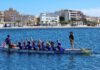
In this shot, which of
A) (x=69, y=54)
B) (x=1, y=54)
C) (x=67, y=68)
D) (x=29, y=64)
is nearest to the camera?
(x=67, y=68)

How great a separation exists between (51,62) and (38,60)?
7.16 feet

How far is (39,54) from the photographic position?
154ft

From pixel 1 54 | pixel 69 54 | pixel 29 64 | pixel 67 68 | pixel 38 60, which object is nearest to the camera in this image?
pixel 67 68

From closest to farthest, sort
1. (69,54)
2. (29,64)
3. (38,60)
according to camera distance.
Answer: (29,64) < (38,60) < (69,54)

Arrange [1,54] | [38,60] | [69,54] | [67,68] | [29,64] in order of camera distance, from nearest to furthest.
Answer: [67,68]
[29,64]
[38,60]
[69,54]
[1,54]

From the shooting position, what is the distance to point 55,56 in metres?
45.1

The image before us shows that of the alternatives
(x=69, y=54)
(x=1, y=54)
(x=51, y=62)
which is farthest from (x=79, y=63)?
(x=1, y=54)

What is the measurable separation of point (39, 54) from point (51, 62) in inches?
250

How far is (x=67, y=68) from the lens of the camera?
118 ft

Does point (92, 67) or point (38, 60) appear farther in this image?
point (38, 60)

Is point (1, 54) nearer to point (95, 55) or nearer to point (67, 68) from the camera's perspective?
point (95, 55)

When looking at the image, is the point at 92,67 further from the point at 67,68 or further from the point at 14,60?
the point at 14,60

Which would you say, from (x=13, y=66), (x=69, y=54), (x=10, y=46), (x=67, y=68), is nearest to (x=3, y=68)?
(x=13, y=66)

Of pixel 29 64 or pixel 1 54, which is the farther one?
pixel 1 54
